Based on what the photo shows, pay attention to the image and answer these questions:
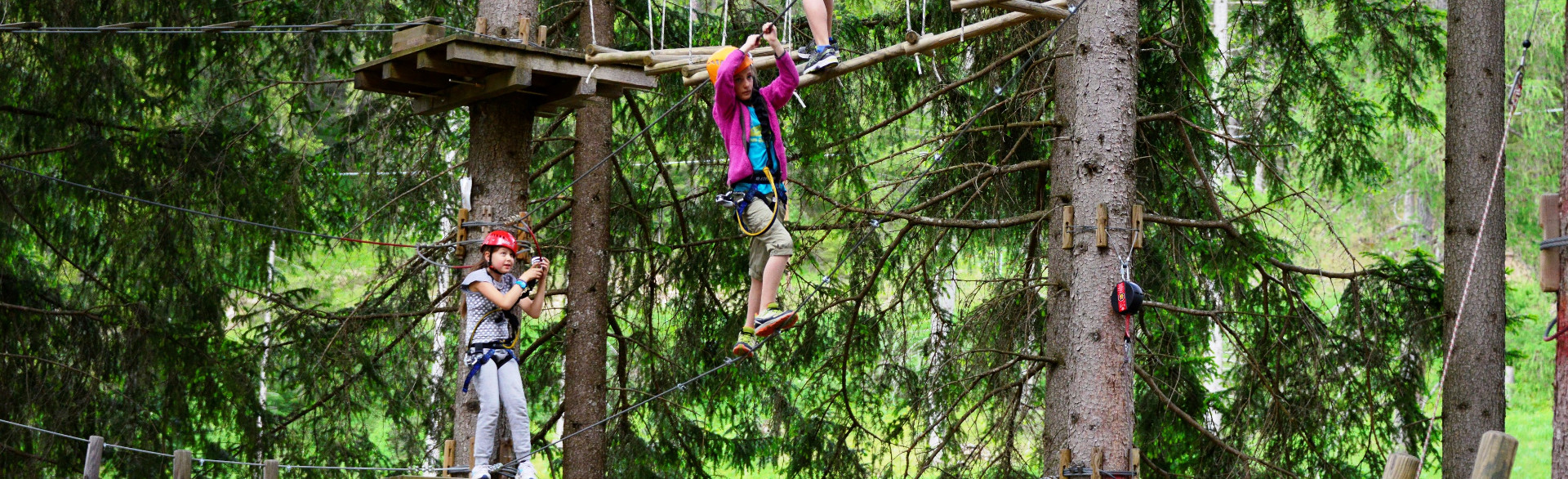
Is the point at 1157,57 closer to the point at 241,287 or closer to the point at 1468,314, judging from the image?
the point at 1468,314

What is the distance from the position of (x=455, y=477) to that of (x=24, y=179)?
531cm

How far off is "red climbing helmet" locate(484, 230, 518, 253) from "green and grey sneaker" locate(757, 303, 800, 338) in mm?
1161

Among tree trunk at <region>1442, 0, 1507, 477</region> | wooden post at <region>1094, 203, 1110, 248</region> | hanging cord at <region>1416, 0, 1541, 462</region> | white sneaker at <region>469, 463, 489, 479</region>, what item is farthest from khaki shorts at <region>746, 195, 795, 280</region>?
tree trunk at <region>1442, 0, 1507, 477</region>

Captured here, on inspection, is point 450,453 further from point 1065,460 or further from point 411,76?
point 1065,460

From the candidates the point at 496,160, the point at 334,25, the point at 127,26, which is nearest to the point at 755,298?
the point at 496,160

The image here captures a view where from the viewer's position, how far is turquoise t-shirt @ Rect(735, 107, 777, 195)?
20.2 feet

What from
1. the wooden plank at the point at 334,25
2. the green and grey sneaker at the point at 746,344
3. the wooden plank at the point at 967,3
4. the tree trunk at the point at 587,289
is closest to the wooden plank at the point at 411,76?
the wooden plank at the point at 334,25

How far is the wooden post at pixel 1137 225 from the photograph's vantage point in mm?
6883

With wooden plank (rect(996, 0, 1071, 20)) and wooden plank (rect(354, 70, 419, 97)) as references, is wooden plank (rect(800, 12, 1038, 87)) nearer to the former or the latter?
wooden plank (rect(996, 0, 1071, 20))

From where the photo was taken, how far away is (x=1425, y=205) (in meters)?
23.6

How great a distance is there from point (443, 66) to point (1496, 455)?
14.8ft

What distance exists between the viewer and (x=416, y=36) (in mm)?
6180

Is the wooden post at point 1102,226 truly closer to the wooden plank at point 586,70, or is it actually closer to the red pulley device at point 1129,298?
the red pulley device at point 1129,298

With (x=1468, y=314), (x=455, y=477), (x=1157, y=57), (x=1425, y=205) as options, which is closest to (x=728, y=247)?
(x=1157, y=57)
